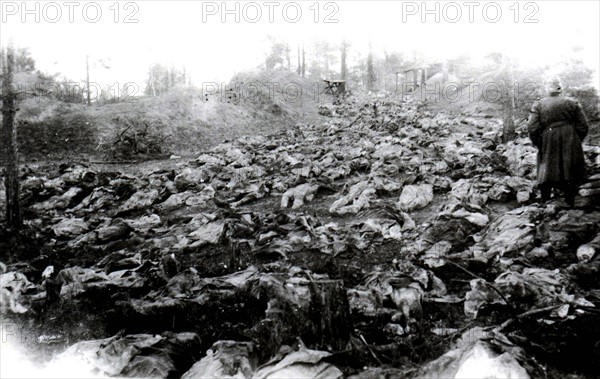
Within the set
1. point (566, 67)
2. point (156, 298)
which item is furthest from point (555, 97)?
point (566, 67)

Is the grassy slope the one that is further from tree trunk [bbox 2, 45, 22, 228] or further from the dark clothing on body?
the dark clothing on body

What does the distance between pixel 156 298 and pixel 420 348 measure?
182 centimetres

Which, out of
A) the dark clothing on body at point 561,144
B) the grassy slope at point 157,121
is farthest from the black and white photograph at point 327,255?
the grassy slope at point 157,121

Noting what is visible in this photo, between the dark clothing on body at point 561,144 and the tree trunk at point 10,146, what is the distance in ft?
20.5

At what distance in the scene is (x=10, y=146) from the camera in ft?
17.2

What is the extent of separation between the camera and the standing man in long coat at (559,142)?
3.89m

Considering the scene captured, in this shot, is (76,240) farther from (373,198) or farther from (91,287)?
(373,198)

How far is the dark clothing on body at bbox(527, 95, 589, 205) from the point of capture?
3895mm

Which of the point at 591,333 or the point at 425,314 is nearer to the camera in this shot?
the point at 591,333

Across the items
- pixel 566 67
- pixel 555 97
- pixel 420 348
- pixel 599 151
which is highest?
pixel 566 67

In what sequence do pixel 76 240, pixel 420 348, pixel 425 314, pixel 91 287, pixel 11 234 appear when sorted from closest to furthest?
pixel 420 348, pixel 425 314, pixel 91 287, pixel 76 240, pixel 11 234

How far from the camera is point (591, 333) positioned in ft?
7.00

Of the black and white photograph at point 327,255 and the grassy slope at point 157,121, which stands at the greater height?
the grassy slope at point 157,121

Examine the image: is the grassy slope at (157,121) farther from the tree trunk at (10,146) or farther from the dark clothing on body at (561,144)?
the dark clothing on body at (561,144)
